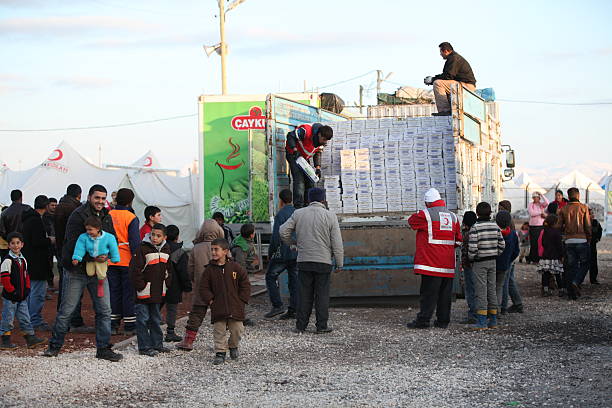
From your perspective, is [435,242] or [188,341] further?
[435,242]

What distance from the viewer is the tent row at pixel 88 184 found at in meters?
26.9

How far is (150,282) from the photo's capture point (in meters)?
9.05

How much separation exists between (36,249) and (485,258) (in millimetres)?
5572

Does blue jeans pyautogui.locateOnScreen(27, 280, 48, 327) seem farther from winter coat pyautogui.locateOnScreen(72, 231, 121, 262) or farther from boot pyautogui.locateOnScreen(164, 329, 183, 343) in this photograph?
winter coat pyautogui.locateOnScreen(72, 231, 121, 262)

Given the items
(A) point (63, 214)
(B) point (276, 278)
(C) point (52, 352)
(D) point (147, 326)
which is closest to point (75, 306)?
(C) point (52, 352)

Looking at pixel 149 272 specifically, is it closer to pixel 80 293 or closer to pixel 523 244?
pixel 80 293

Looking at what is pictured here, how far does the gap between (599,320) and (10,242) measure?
24.0ft

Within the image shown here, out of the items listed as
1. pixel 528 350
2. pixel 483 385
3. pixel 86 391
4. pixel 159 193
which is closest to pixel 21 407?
pixel 86 391

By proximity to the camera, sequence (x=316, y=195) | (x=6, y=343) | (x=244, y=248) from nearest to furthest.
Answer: (x=6, y=343)
(x=316, y=195)
(x=244, y=248)

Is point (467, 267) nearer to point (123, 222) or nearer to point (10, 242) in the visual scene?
point (123, 222)

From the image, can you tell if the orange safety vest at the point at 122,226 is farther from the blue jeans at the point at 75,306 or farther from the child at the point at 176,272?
the blue jeans at the point at 75,306

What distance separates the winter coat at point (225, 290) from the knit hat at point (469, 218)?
4.24m

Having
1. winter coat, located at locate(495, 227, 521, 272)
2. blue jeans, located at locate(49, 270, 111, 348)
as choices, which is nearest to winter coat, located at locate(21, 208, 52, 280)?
blue jeans, located at locate(49, 270, 111, 348)

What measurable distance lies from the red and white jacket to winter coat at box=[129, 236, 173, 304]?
11.4 ft
